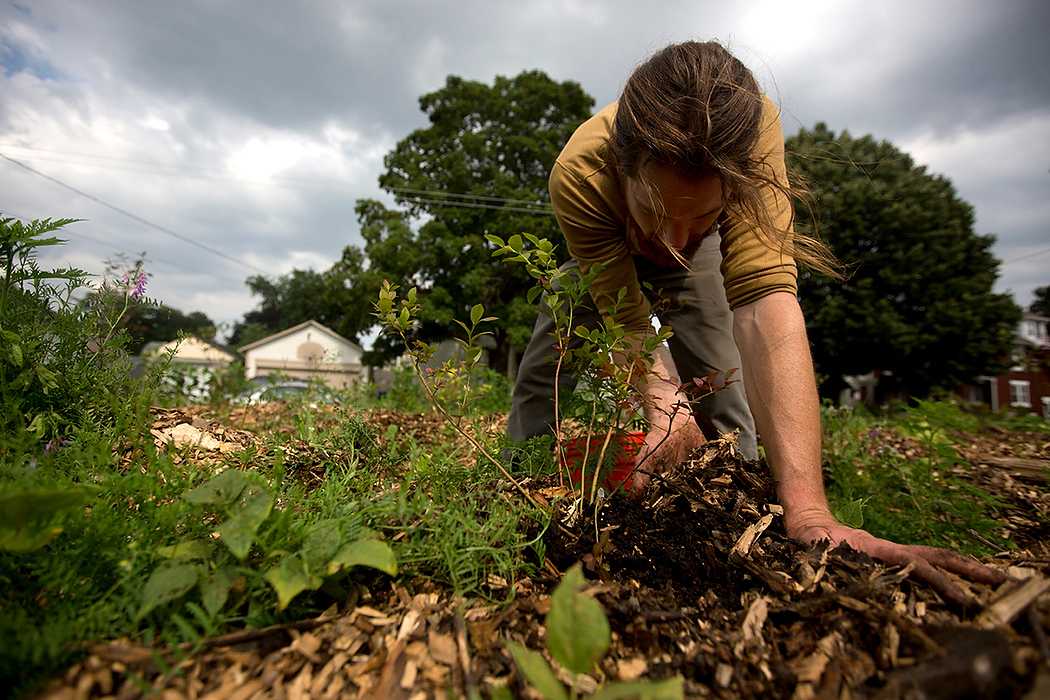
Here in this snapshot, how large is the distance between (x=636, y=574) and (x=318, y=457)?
1054mm

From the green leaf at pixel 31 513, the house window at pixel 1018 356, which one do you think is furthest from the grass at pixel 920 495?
the house window at pixel 1018 356

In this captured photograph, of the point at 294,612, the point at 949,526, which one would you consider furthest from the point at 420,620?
the point at 949,526

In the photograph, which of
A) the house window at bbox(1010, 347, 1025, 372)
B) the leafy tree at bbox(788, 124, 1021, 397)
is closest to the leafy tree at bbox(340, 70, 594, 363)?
the leafy tree at bbox(788, 124, 1021, 397)

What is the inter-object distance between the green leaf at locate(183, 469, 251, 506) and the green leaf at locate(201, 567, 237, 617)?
125mm

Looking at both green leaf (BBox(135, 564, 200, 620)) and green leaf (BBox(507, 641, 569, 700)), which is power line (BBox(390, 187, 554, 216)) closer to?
green leaf (BBox(135, 564, 200, 620))

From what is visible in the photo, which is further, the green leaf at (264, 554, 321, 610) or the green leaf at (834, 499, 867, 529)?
the green leaf at (834, 499, 867, 529)

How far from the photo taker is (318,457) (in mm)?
1590

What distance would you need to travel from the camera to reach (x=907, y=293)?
17.7 metres

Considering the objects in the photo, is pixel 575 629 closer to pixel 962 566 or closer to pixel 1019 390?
A: pixel 962 566

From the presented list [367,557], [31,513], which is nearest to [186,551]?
[31,513]

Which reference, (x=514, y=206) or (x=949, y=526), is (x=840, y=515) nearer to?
(x=949, y=526)

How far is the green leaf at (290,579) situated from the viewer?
0.78 meters

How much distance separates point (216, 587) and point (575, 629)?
602 millimetres

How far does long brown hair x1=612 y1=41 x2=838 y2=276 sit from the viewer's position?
145 centimetres
